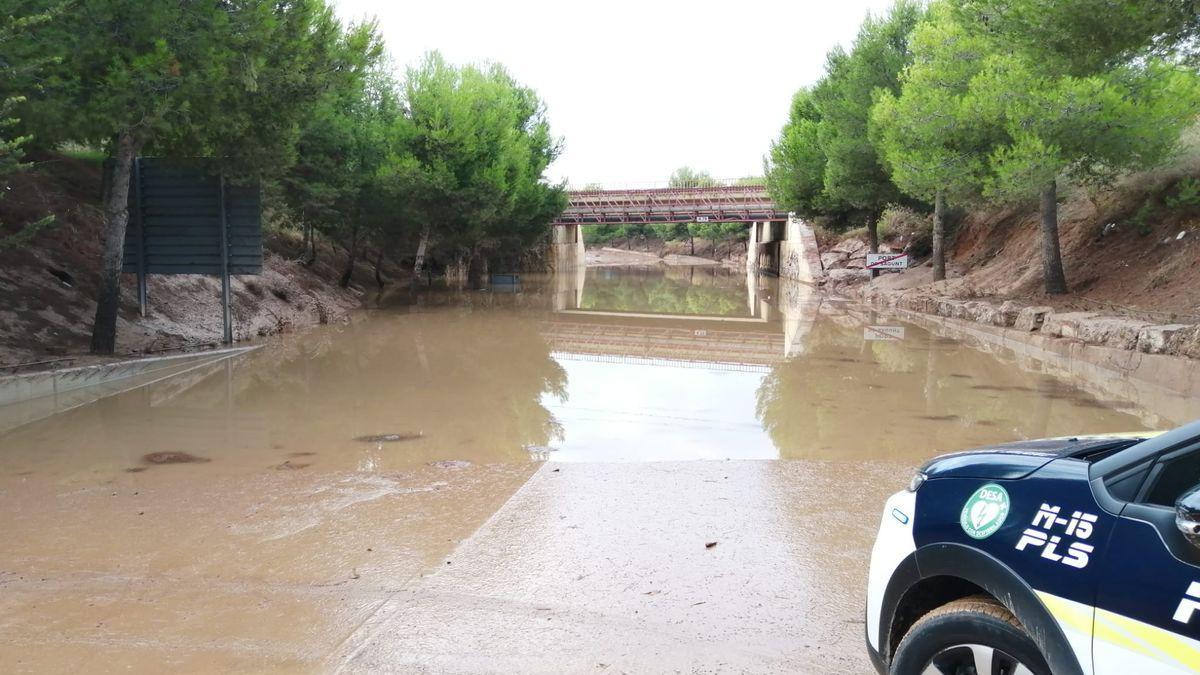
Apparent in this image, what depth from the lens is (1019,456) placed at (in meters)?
2.68

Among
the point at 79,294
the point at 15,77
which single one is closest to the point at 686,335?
the point at 79,294

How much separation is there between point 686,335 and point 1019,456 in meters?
18.8

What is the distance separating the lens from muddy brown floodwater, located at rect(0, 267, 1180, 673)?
160 inches

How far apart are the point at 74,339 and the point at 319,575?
1184 centimetres

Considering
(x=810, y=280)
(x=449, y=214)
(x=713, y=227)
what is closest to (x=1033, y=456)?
(x=449, y=214)

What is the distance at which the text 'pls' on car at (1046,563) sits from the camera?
6.59ft

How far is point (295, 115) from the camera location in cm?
1456

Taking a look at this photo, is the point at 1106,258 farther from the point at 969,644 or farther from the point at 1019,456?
the point at 969,644

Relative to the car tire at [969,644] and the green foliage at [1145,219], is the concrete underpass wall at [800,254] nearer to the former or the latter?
the green foliage at [1145,219]

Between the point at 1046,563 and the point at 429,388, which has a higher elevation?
the point at 1046,563

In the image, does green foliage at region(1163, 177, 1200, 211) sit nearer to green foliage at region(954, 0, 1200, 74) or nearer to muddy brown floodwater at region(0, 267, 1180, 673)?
green foliage at region(954, 0, 1200, 74)

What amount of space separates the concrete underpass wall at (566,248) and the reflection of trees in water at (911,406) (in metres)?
48.0

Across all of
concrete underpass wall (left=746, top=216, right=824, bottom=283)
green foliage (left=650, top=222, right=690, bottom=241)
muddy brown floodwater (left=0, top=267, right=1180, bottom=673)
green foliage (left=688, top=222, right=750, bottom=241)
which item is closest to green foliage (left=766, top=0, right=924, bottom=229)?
concrete underpass wall (left=746, top=216, right=824, bottom=283)

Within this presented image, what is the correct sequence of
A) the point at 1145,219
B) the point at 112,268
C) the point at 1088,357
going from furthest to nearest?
1. the point at 1145,219
2. the point at 1088,357
3. the point at 112,268
